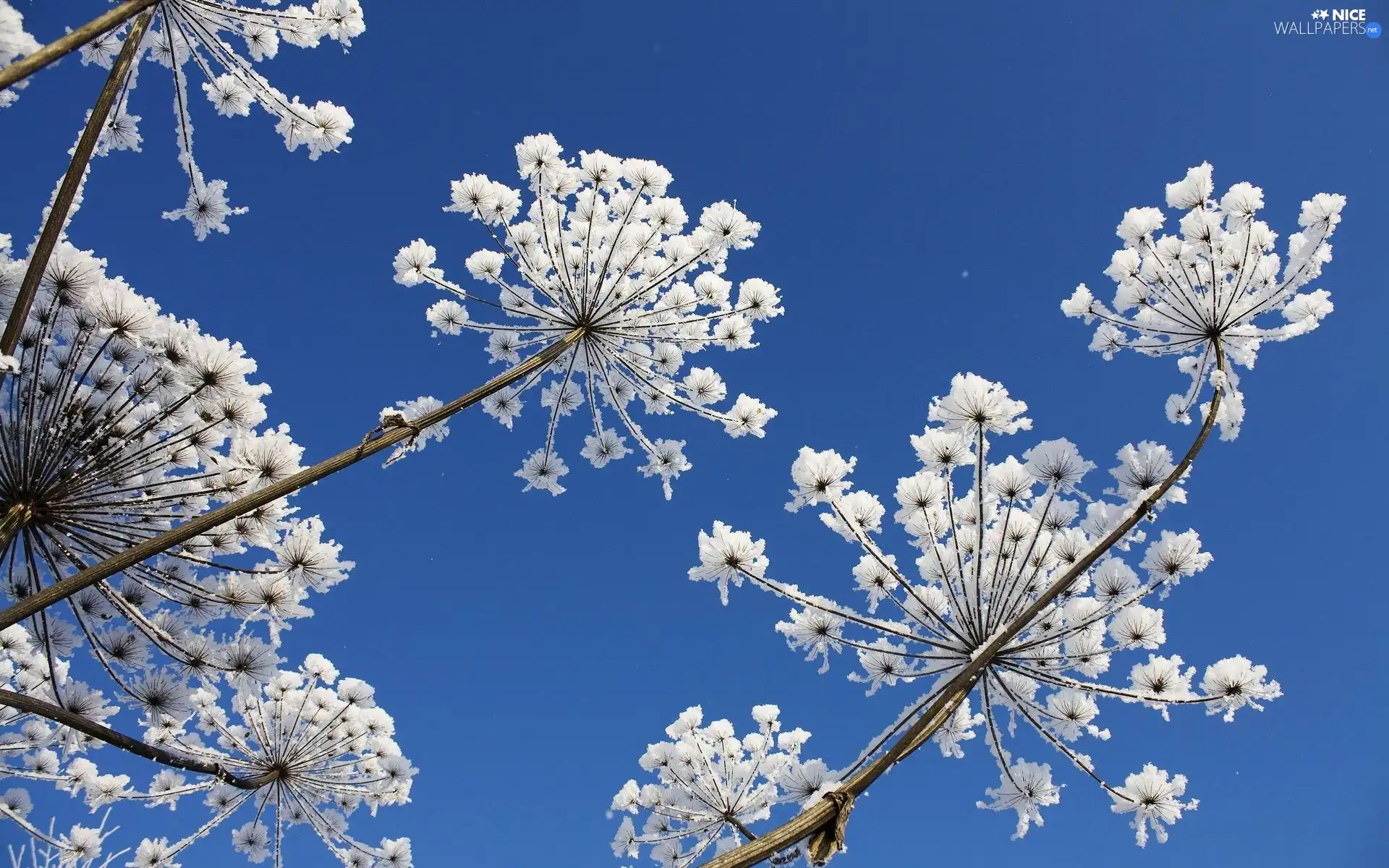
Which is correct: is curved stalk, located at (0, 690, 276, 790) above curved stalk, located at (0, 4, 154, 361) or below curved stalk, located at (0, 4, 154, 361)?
below

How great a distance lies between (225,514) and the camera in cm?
755

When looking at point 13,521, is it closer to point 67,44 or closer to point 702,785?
point 67,44

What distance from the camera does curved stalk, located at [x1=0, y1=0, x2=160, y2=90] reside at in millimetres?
Answer: 6211

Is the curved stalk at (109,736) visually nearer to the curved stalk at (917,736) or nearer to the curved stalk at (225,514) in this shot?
the curved stalk at (225,514)

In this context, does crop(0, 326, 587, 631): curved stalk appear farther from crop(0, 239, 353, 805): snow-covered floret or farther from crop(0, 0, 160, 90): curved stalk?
crop(0, 0, 160, 90): curved stalk

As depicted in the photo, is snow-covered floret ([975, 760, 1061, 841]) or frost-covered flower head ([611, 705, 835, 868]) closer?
snow-covered floret ([975, 760, 1061, 841])

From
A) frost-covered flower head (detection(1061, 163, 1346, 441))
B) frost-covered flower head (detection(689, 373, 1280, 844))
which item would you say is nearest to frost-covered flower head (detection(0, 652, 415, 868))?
frost-covered flower head (detection(689, 373, 1280, 844))

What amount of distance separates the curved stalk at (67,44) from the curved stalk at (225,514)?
3990 mm

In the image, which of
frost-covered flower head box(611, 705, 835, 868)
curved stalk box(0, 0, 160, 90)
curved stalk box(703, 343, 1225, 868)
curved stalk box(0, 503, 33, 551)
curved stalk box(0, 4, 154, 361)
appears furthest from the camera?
frost-covered flower head box(611, 705, 835, 868)

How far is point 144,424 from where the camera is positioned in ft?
29.9

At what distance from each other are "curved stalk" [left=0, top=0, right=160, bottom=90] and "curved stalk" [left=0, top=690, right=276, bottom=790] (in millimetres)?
5213

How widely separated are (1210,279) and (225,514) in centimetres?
1320

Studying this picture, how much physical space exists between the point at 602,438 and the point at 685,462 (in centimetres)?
192

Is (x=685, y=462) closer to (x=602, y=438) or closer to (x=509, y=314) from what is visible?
(x=602, y=438)
